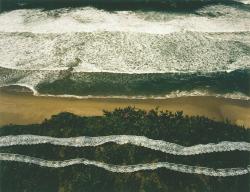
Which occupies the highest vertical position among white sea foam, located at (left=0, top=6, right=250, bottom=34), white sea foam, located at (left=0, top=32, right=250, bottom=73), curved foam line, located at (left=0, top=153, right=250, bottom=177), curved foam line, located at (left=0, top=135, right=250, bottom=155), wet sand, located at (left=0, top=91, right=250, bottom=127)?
white sea foam, located at (left=0, top=6, right=250, bottom=34)

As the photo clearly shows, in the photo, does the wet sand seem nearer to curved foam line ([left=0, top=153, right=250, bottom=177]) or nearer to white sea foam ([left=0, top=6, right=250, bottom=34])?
curved foam line ([left=0, top=153, right=250, bottom=177])

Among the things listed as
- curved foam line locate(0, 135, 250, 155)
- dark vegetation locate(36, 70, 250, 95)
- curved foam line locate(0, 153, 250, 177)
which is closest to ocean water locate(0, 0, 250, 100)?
dark vegetation locate(36, 70, 250, 95)

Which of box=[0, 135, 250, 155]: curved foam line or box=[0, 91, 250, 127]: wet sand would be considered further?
box=[0, 91, 250, 127]: wet sand

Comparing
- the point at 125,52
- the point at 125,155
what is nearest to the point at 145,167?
the point at 125,155

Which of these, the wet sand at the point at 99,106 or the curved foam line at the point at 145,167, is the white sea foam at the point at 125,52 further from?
the curved foam line at the point at 145,167

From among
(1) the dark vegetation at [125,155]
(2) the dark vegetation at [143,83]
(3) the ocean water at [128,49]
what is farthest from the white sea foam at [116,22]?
(1) the dark vegetation at [125,155]

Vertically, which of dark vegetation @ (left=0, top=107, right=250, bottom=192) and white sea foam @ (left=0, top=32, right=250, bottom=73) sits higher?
white sea foam @ (left=0, top=32, right=250, bottom=73)
